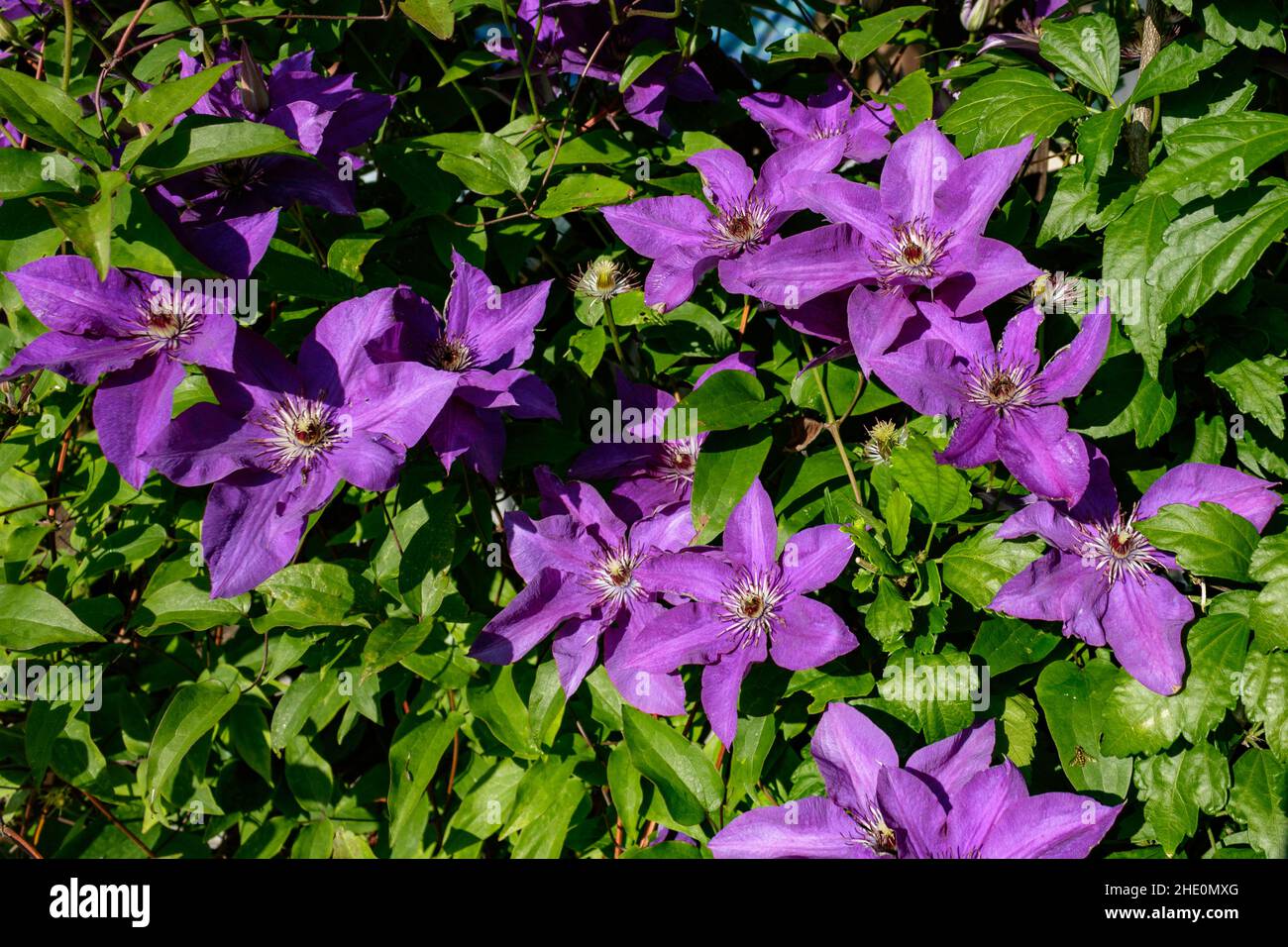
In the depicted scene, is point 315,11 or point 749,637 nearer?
point 749,637

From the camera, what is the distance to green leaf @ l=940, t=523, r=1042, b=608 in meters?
1.22

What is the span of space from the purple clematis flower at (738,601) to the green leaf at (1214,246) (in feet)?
1.50

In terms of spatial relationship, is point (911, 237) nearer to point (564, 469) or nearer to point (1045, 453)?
point (1045, 453)

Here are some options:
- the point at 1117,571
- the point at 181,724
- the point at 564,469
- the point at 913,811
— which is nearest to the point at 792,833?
the point at 913,811

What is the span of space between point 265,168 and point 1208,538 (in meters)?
1.23

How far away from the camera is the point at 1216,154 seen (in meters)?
1.08

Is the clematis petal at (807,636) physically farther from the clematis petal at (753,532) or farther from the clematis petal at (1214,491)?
the clematis petal at (1214,491)

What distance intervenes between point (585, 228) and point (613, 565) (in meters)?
0.67

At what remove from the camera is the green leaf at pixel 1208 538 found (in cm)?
112

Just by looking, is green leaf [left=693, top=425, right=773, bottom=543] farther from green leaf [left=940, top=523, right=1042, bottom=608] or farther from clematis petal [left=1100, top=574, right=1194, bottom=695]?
clematis petal [left=1100, top=574, right=1194, bottom=695]

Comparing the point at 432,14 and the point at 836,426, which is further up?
the point at 432,14
